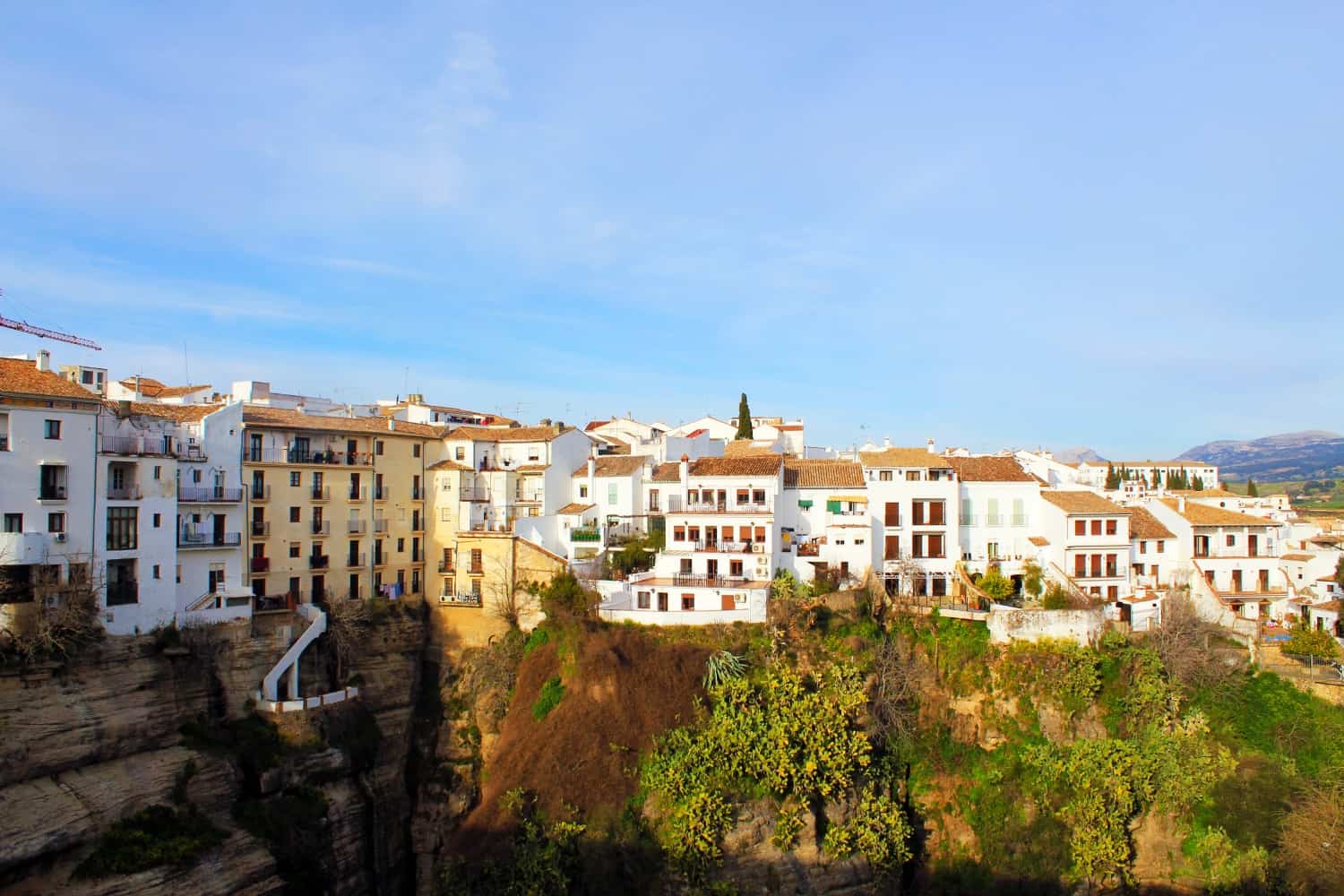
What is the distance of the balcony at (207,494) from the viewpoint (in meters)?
32.2

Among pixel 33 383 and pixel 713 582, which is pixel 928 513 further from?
pixel 33 383

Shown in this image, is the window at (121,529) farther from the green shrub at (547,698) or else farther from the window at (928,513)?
the window at (928,513)

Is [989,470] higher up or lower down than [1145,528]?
higher up

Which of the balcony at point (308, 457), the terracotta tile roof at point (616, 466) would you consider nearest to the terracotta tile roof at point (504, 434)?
the terracotta tile roof at point (616, 466)

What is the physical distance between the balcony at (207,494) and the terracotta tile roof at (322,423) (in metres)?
3.04

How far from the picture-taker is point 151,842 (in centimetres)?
2494

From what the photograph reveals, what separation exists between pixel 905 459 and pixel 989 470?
496 cm

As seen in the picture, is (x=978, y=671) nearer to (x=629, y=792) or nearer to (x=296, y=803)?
(x=629, y=792)

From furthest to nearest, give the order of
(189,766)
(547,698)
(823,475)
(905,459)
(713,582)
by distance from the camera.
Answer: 1. (823,475)
2. (905,459)
3. (713,582)
4. (547,698)
5. (189,766)

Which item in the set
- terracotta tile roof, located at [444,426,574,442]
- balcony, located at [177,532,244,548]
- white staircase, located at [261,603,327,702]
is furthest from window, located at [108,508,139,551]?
terracotta tile roof, located at [444,426,574,442]

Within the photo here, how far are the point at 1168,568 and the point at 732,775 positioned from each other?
26763 millimetres

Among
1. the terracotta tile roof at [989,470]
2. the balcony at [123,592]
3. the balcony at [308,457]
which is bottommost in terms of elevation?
the balcony at [123,592]

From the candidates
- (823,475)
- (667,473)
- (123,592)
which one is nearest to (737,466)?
(823,475)

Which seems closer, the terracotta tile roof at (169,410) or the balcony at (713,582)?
the terracotta tile roof at (169,410)
